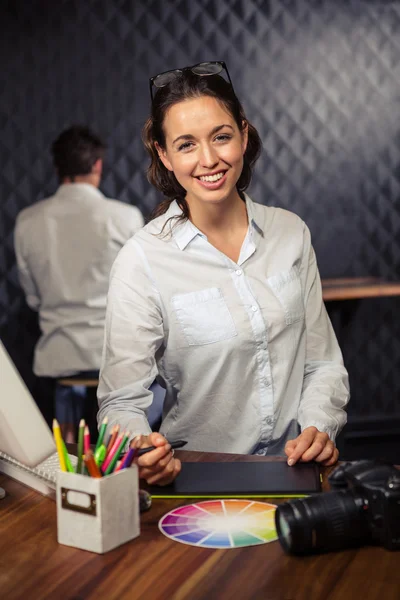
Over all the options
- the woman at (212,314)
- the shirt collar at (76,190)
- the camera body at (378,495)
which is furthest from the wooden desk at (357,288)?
the camera body at (378,495)

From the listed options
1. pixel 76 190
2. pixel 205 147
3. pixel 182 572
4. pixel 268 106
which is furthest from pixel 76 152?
pixel 182 572

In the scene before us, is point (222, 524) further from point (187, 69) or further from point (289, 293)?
point (187, 69)

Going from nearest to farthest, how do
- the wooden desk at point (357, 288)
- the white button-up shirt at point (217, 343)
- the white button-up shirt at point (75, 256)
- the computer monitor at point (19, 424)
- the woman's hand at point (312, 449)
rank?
the computer monitor at point (19, 424) < the woman's hand at point (312, 449) < the white button-up shirt at point (217, 343) < the white button-up shirt at point (75, 256) < the wooden desk at point (357, 288)

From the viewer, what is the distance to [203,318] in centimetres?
206

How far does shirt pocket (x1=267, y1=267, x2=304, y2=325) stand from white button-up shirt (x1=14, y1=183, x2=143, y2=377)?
1.97 metres

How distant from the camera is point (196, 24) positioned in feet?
16.1

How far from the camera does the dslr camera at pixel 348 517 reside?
1.29 metres

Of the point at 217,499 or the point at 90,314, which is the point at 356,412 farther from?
the point at 217,499

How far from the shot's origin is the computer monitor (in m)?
1.51

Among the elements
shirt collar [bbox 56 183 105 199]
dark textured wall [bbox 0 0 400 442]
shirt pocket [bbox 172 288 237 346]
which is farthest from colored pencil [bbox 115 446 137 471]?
dark textured wall [bbox 0 0 400 442]

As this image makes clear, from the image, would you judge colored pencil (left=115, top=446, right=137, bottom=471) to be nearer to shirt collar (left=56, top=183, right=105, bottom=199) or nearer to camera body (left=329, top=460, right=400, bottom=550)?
camera body (left=329, top=460, right=400, bottom=550)

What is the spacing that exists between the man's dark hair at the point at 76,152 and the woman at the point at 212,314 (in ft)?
6.42

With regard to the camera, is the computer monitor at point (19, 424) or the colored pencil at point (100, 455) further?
the computer monitor at point (19, 424)

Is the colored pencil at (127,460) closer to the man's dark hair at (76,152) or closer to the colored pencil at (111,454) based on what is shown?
the colored pencil at (111,454)
